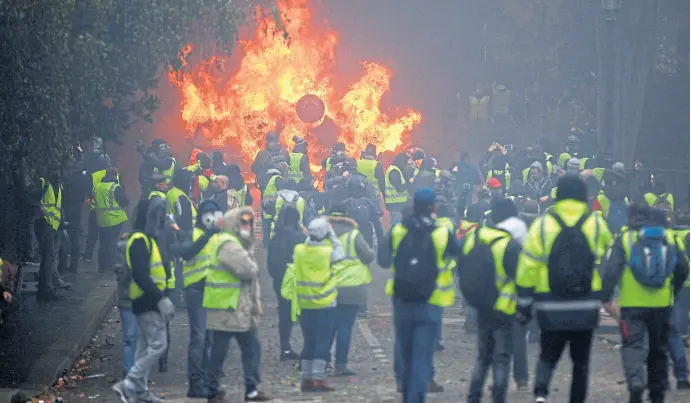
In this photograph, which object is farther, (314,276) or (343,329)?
(343,329)

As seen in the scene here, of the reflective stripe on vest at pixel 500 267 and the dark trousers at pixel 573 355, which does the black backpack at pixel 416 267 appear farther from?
the dark trousers at pixel 573 355

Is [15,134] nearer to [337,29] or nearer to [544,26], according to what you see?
[544,26]

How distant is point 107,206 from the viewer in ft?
65.8

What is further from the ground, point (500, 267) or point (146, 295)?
point (500, 267)

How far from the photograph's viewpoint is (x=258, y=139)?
Answer: 1355 inches

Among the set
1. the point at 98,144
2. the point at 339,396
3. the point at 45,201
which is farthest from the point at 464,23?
the point at 339,396

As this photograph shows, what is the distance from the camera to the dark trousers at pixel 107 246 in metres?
20.4

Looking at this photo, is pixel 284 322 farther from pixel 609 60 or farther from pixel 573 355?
pixel 609 60

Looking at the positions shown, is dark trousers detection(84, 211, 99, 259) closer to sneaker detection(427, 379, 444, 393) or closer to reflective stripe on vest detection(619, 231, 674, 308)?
sneaker detection(427, 379, 444, 393)

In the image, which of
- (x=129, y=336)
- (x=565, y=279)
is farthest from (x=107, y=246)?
(x=565, y=279)

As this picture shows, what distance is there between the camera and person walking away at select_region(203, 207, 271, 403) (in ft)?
37.3

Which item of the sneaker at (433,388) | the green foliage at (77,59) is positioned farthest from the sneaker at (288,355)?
the green foliage at (77,59)

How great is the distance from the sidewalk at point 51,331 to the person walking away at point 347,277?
2.80 meters

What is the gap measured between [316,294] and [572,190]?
329cm
